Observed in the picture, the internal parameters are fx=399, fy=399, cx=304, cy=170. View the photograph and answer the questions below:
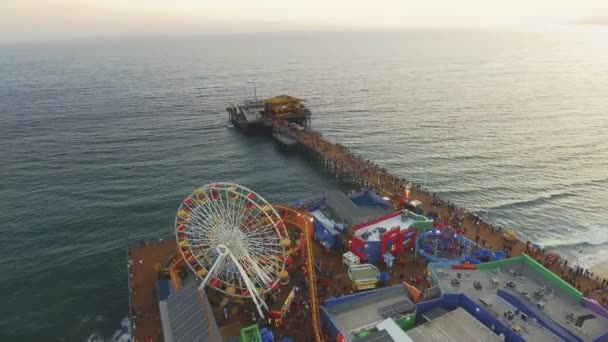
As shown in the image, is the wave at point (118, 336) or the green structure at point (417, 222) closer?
the wave at point (118, 336)

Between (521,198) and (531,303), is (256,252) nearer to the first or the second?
(531,303)

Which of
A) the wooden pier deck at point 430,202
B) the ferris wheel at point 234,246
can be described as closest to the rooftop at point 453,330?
the ferris wheel at point 234,246

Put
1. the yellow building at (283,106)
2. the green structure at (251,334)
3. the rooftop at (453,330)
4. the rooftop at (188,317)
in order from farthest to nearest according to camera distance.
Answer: the yellow building at (283,106), the rooftop at (188,317), the green structure at (251,334), the rooftop at (453,330)

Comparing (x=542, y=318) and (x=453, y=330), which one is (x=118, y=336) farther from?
(x=542, y=318)

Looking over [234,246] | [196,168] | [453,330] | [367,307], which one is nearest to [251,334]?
[234,246]

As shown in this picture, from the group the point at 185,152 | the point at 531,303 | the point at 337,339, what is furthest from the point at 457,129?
the point at 337,339

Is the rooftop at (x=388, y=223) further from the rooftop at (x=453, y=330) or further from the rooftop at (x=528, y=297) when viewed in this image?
the rooftop at (x=453, y=330)
